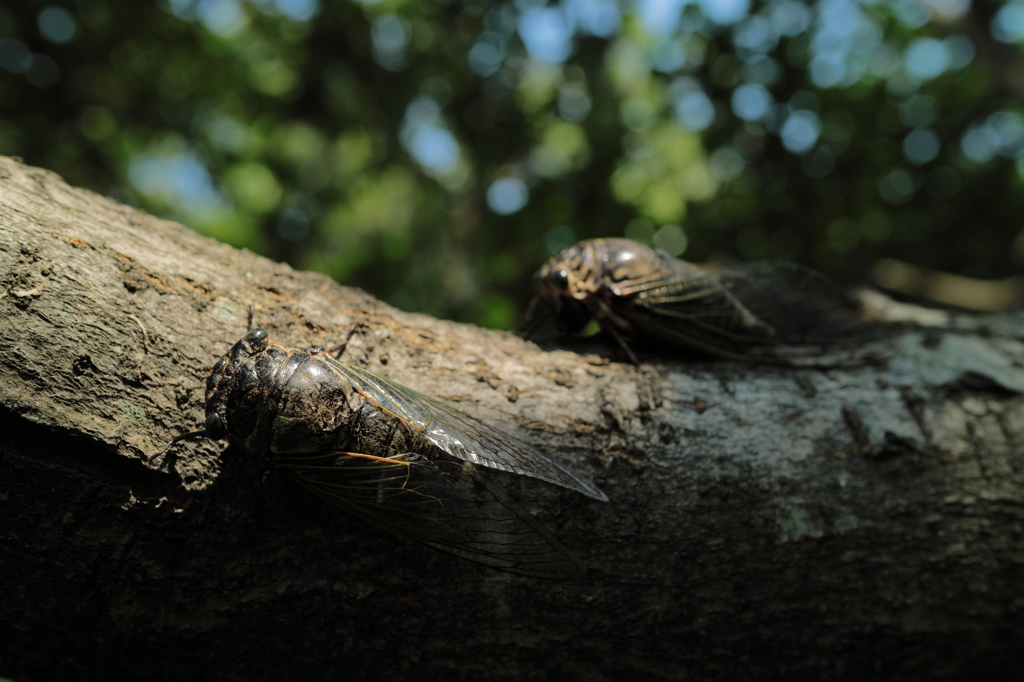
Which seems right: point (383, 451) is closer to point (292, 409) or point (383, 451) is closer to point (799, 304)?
point (292, 409)

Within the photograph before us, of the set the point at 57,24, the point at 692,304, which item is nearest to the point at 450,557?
the point at 692,304

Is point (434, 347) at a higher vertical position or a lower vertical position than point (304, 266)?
lower

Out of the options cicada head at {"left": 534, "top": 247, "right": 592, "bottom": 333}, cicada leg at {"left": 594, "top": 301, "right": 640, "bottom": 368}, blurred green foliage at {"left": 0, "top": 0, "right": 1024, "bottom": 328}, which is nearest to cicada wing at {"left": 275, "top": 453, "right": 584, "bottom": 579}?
cicada leg at {"left": 594, "top": 301, "right": 640, "bottom": 368}

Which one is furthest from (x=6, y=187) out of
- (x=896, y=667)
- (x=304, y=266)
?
(x=304, y=266)

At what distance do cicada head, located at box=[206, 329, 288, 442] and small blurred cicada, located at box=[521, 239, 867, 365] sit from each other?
3.67 ft

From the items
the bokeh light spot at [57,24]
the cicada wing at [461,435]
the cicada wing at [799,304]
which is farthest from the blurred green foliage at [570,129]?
the cicada wing at [461,435]

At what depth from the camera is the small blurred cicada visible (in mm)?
2449

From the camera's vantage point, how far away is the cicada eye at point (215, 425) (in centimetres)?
155

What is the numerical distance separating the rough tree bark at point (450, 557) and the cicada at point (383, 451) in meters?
0.07

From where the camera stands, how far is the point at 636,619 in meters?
1.69

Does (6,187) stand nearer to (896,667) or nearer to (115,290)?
(115,290)

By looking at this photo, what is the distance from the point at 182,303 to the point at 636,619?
155 centimetres

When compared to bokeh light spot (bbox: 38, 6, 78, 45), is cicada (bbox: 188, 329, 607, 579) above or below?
below

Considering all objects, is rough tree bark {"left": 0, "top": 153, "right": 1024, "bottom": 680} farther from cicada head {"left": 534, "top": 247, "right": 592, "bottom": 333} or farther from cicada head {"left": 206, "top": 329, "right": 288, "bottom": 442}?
cicada head {"left": 534, "top": 247, "right": 592, "bottom": 333}
